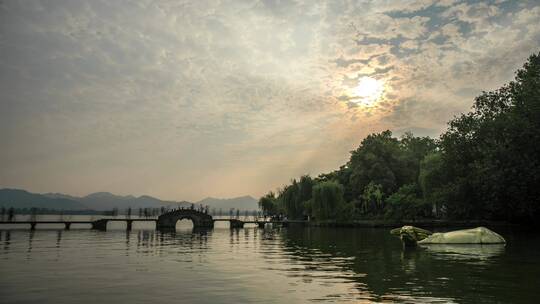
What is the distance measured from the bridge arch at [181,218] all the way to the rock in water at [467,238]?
66.9 metres

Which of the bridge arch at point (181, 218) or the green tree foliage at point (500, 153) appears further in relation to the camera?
the bridge arch at point (181, 218)

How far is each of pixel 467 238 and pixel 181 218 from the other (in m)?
71.8

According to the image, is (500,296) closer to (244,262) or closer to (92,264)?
(244,262)

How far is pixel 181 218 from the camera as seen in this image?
318ft

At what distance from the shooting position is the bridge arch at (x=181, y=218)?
9331cm

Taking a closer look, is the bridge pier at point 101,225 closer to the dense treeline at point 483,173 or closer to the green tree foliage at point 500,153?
the dense treeline at point 483,173

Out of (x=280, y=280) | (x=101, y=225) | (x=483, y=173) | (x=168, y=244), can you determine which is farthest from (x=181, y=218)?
(x=280, y=280)

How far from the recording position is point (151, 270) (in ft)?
67.7

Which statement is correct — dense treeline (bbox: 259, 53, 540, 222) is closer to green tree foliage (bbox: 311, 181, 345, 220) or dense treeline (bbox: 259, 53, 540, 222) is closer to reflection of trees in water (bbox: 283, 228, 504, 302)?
green tree foliage (bbox: 311, 181, 345, 220)

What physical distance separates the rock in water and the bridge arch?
66.9 meters

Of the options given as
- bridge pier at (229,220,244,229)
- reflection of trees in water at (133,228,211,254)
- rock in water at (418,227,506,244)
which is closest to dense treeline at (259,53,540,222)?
rock in water at (418,227,506,244)

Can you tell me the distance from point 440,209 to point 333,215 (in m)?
20.9

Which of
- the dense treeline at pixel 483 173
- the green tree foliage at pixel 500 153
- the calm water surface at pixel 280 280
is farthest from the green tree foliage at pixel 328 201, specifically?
the calm water surface at pixel 280 280

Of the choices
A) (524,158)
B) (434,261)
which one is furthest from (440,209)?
(434,261)
